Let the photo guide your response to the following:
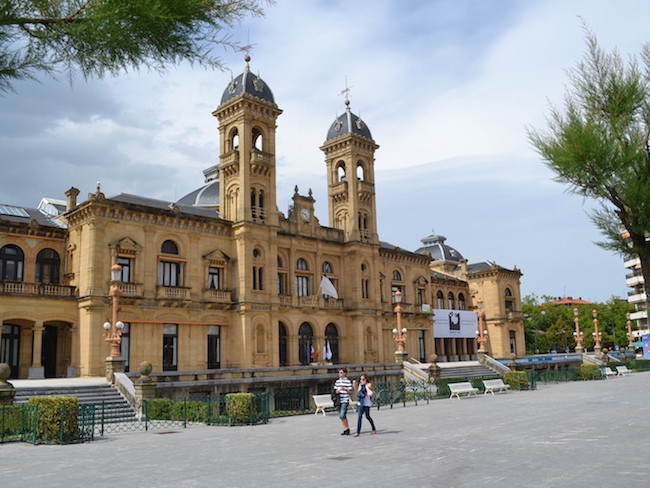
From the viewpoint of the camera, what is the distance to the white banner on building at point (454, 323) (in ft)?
→ 197

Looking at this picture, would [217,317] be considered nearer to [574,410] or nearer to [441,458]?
[574,410]

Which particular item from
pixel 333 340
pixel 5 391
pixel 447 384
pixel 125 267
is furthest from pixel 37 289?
pixel 447 384

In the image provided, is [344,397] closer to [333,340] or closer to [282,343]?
[282,343]

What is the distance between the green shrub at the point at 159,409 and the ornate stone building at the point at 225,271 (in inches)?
482

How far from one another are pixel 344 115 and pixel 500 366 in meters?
25.3

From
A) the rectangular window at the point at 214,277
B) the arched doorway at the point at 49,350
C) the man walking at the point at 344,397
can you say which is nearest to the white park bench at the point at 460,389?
the man walking at the point at 344,397

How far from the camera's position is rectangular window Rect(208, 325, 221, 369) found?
40406 mm

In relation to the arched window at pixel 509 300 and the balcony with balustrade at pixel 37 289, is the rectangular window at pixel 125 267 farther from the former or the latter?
the arched window at pixel 509 300

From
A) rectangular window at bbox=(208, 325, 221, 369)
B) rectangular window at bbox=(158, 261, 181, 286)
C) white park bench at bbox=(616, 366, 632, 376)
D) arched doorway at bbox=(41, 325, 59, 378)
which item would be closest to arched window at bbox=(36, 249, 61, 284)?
arched doorway at bbox=(41, 325, 59, 378)

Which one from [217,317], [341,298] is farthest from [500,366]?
[217,317]

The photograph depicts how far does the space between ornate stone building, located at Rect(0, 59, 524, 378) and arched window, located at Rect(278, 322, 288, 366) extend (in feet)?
0.28

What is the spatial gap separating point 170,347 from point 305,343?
11.5 m

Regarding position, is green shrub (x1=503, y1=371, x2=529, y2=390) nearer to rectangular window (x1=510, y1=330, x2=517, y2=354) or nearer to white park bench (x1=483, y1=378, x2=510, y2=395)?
white park bench (x1=483, y1=378, x2=510, y2=395)

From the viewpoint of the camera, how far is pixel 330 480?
10.6 meters
